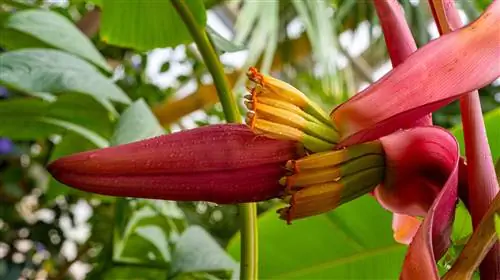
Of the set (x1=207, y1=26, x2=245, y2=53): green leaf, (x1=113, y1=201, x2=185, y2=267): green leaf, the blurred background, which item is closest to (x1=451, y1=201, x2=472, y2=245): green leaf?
the blurred background

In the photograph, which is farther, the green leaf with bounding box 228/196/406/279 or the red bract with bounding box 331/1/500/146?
the green leaf with bounding box 228/196/406/279

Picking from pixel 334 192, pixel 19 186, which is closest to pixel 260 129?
pixel 334 192

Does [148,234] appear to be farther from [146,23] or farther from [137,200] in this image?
[146,23]

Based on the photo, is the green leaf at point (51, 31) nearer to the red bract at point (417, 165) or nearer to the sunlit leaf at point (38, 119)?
the sunlit leaf at point (38, 119)

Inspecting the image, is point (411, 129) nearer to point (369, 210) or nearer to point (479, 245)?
point (479, 245)

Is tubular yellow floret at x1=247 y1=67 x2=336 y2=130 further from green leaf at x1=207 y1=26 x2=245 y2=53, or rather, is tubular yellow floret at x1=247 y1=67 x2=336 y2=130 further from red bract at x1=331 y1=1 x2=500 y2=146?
green leaf at x1=207 y1=26 x2=245 y2=53

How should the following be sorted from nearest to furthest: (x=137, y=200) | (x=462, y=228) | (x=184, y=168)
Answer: (x=184, y=168) < (x=462, y=228) < (x=137, y=200)

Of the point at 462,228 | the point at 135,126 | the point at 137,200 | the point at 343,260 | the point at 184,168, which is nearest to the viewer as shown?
the point at 184,168

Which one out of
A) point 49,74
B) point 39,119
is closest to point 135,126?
point 49,74
